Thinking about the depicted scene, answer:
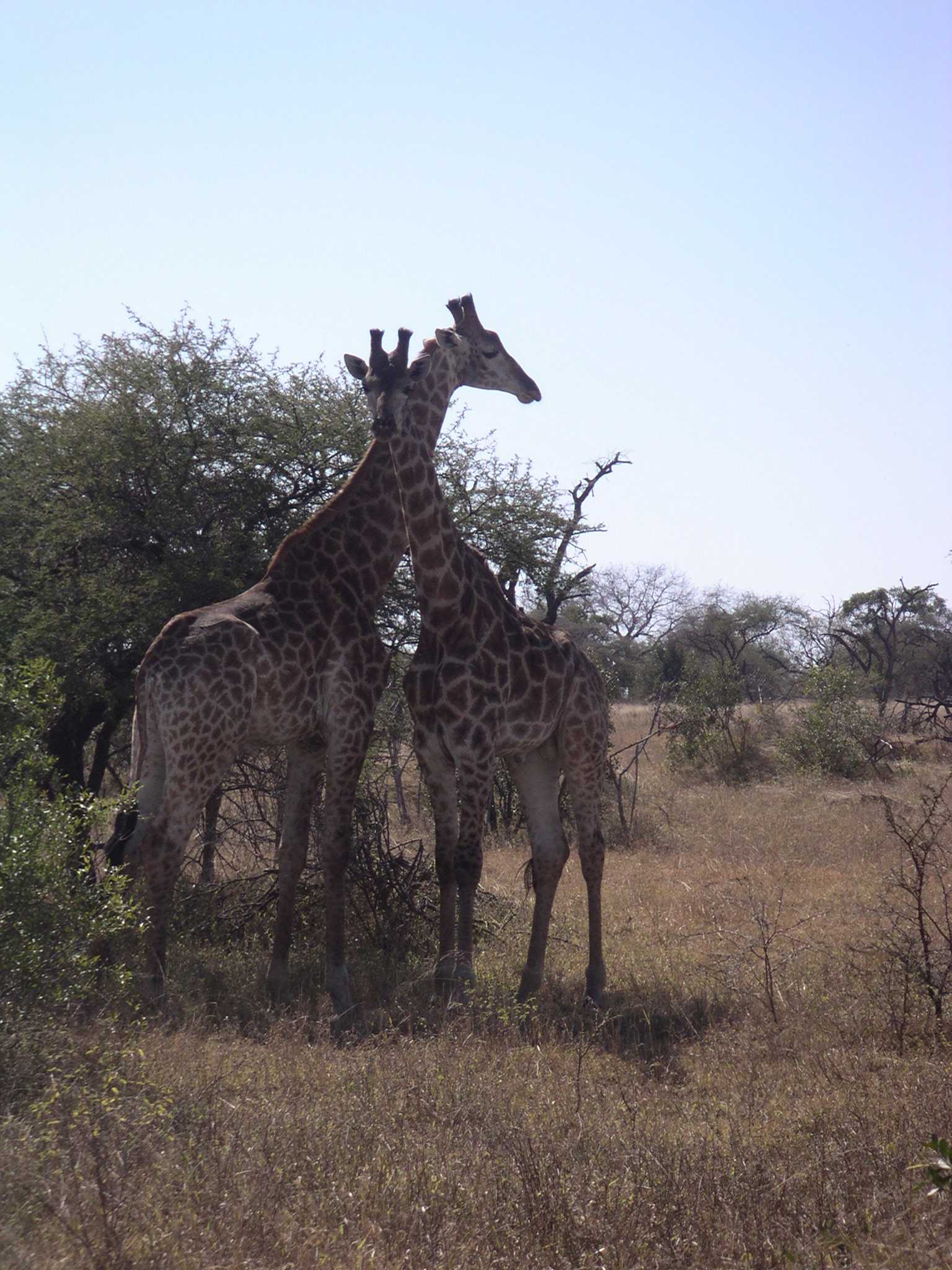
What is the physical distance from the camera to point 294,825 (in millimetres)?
7223

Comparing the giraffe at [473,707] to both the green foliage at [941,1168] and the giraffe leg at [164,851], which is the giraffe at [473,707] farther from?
the green foliage at [941,1168]

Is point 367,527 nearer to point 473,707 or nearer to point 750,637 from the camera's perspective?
point 473,707

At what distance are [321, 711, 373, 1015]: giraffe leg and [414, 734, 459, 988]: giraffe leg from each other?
1.22 ft

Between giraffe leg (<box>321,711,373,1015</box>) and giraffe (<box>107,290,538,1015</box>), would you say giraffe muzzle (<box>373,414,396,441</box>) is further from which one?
giraffe leg (<box>321,711,373,1015</box>)

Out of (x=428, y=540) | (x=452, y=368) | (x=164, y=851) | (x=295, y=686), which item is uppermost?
(x=452, y=368)

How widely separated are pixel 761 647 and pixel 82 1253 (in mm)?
35469

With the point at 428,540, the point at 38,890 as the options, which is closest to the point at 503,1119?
the point at 38,890

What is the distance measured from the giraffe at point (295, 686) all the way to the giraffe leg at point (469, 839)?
65 centimetres

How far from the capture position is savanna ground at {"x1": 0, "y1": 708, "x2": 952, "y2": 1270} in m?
3.53

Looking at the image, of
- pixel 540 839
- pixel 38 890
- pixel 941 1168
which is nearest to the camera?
pixel 941 1168

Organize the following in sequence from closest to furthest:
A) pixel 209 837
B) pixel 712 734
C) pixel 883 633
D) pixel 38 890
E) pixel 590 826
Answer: pixel 38 890, pixel 590 826, pixel 209 837, pixel 712 734, pixel 883 633

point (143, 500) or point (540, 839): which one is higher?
→ point (143, 500)

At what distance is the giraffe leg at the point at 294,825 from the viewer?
23.2 feet

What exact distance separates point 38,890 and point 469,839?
107 inches
